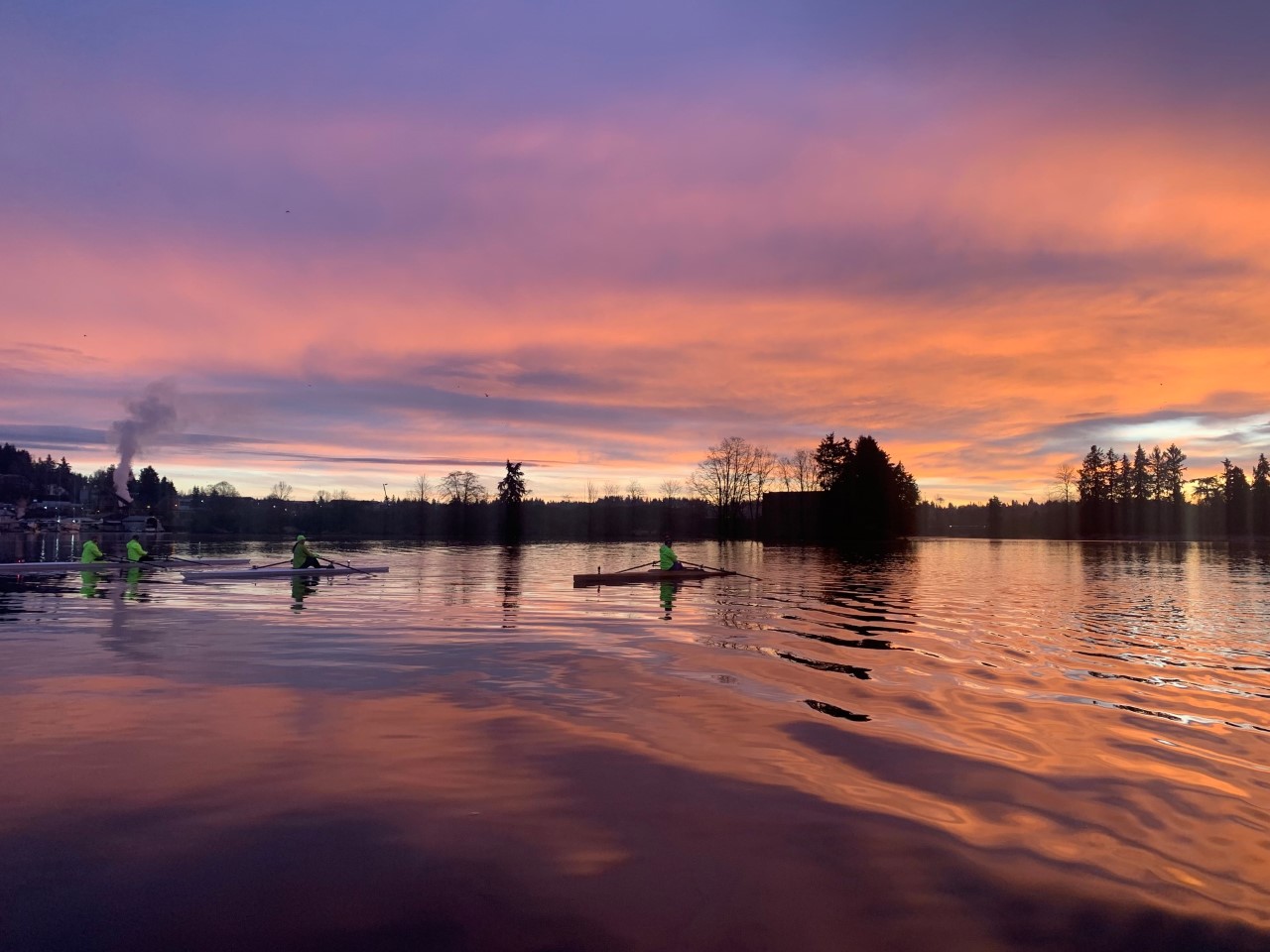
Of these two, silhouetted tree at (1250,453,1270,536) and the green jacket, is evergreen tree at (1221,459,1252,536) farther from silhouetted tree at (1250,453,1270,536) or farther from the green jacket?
the green jacket

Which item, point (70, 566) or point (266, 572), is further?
point (266, 572)

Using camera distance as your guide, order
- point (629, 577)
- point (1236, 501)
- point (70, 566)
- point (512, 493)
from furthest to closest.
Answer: point (1236, 501), point (512, 493), point (70, 566), point (629, 577)

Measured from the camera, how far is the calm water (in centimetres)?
544

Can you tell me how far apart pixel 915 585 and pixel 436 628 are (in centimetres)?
2255

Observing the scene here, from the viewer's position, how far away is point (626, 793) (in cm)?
775

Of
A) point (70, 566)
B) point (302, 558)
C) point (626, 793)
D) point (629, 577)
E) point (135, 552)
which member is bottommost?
point (626, 793)

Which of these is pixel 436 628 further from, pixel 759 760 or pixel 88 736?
pixel 759 760

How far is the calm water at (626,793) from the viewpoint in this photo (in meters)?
5.44

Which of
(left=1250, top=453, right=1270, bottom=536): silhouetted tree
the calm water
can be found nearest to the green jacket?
the calm water

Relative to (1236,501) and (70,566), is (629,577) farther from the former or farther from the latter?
(1236,501)

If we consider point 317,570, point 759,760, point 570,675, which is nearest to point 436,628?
point 570,675

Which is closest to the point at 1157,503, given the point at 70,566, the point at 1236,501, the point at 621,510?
the point at 1236,501

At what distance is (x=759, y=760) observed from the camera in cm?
880

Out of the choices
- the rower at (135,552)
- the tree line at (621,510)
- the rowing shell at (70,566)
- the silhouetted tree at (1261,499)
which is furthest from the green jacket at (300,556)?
the silhouetted tree at (1261,499)
